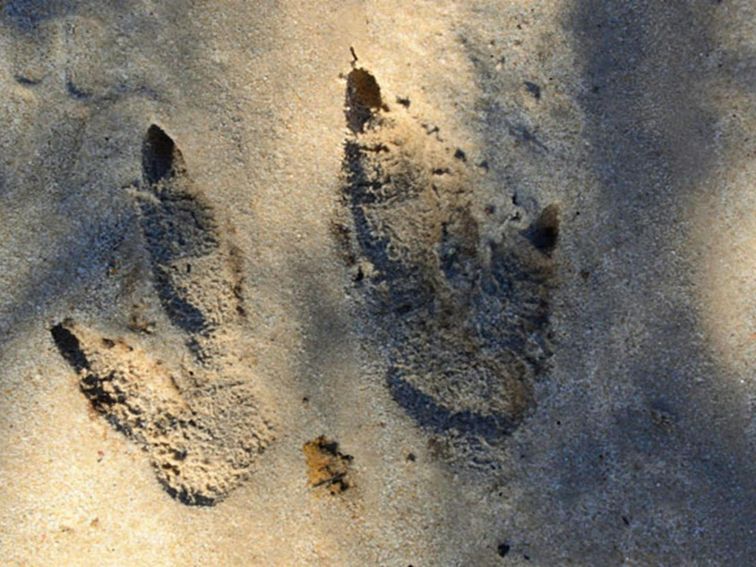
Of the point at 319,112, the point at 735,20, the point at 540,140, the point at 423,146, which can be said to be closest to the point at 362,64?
the point at 319,112

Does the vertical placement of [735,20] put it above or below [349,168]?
above

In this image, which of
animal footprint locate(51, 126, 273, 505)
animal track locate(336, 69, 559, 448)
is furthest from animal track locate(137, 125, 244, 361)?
animal track locate(336, 69, 559, 448)

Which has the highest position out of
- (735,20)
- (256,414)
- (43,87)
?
(735,20)

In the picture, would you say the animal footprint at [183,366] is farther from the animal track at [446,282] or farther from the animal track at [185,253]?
the animal track at [446,282]

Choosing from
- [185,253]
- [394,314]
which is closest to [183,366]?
[185,253]

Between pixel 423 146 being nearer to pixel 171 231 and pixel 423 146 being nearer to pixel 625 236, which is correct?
pixel 625 236

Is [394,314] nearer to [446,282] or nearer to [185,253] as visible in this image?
[446,282]

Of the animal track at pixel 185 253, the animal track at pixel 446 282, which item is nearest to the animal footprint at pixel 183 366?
the animal track at pixel 185 253
